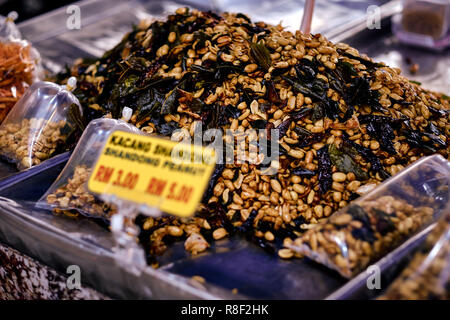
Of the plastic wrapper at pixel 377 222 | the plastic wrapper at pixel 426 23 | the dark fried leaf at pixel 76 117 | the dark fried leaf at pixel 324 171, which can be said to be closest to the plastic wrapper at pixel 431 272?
the plastic wrapper at pixel 377 222

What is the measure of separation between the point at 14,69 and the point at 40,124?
1.22ft

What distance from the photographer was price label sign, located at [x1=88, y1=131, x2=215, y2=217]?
0.81m

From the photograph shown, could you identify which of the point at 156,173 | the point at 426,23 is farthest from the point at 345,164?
the point at 426,23

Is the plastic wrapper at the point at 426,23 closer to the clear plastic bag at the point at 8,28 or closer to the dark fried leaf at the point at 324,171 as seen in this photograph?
the dark fried leaf at the point at 324,171

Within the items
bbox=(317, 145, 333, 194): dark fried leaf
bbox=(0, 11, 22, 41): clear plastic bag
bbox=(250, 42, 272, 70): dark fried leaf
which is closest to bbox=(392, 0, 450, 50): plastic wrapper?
bbox=(250, 42, 272, 70): dark fried leaf

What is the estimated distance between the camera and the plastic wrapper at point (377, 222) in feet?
2.93

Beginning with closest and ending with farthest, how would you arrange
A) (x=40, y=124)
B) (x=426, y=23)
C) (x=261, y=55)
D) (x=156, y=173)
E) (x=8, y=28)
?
1. (x=156, y=173)
2. (x=261, y=55)
3. (x=40, y=124)
4. (x=8, y=28)
5. (x=426, y=23)

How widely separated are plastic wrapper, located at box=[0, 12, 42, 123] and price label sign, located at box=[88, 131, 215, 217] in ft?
2.70

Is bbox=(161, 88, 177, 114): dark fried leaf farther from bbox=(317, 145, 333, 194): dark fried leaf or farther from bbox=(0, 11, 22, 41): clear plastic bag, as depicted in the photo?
bbox=(0, 11, 22, 41): clear plastic bag

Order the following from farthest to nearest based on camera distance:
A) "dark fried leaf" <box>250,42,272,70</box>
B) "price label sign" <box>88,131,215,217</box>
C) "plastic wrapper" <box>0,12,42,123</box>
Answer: "plastic wrapper" <box>0,12,42,123</box> → "dark fried leaf" <box>250,42,272,70</box> → "price label sign" <box>88,131,215,217</box>

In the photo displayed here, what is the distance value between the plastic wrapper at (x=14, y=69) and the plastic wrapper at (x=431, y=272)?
137cm

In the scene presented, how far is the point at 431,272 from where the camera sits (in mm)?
694

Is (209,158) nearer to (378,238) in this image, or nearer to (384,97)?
(378,238)

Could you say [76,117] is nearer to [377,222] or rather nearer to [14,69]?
[14,69]
